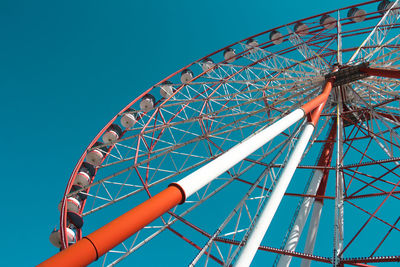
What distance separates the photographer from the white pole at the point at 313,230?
9.94m

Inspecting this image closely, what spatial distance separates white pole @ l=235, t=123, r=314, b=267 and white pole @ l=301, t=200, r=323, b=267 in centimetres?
453

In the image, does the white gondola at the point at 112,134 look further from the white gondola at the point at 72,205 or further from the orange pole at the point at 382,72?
the orange pole at the point at 382,72

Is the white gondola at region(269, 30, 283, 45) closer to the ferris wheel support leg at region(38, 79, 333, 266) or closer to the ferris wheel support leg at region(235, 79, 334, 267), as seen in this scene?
the ferris wheel support leg at region(235, 79, 334, 267)

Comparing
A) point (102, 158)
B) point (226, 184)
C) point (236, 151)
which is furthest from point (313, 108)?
point (102, 158)

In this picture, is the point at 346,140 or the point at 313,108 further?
the point at 346,140

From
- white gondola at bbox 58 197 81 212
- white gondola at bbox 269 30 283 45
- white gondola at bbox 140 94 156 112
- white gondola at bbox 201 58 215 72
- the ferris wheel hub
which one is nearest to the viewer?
the ferris wheel hub

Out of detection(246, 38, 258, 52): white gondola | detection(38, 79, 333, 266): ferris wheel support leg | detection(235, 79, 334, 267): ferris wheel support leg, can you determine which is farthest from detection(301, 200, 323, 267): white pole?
detection(246, 38, 258, 52): white gondola

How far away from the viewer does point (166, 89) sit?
15672mm

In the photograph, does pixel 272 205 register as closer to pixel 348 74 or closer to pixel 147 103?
pixel 348 74

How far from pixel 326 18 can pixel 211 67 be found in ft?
19.4

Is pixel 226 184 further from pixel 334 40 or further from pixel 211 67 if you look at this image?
pixel 334 40

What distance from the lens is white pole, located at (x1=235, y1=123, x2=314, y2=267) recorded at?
489 centimetres

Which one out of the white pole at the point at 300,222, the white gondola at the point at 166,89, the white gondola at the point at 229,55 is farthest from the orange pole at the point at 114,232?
the white gondola at the point at 229,55

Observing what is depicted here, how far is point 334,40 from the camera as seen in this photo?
15930mm
